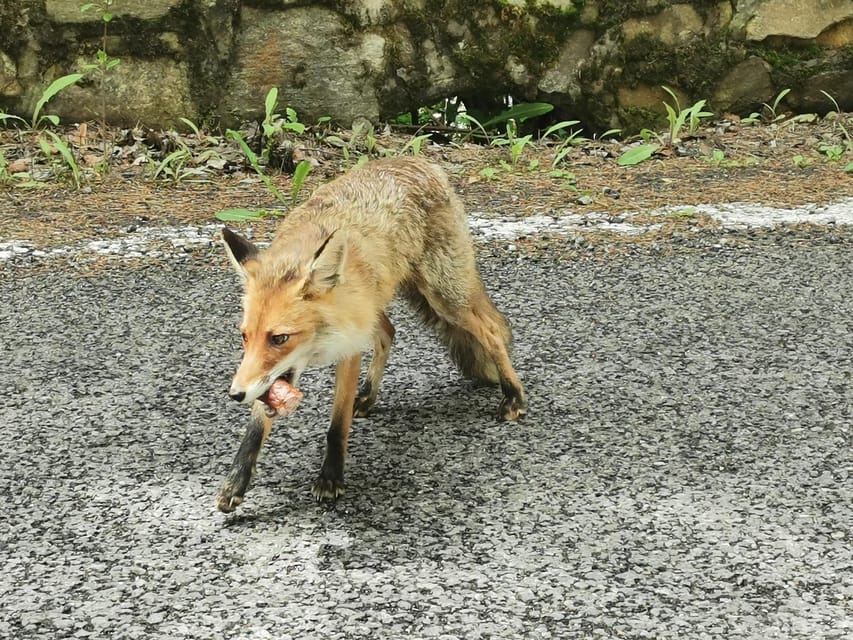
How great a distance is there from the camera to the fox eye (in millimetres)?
3254

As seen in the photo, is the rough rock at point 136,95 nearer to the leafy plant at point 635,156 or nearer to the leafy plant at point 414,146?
the leafy plant at point 414,146

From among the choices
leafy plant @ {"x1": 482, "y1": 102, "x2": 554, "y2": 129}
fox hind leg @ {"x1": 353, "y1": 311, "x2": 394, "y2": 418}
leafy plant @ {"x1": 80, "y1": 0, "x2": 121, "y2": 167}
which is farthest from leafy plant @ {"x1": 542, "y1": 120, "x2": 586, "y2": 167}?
fox hind leg @ {"x1": 353, "y1": 311, "x2": 394, "y2": 418}

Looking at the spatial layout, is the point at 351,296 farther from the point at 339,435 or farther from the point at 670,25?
the point at 670,25

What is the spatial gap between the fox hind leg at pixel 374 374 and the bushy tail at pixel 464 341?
0.63 feet

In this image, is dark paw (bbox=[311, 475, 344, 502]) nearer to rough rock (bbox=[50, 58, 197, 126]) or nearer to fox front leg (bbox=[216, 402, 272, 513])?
fox front leg (bbox=[216, 402, 272, 513])

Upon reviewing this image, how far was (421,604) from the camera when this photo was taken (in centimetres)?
292

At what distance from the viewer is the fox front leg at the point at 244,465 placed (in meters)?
3.49

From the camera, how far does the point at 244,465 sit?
3543 millimetres

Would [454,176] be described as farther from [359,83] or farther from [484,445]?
[484,445]

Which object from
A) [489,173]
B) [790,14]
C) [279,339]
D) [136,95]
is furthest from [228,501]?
[790,14]

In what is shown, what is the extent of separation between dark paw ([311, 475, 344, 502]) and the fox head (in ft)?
1.43

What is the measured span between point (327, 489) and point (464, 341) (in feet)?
3.72

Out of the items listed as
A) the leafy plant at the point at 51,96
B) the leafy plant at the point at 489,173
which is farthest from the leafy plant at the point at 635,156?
the leafy plant at the point at 51,96

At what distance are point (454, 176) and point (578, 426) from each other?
4752 mm
